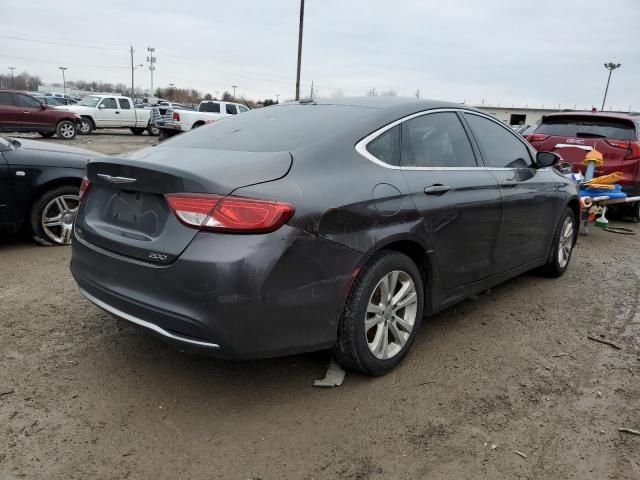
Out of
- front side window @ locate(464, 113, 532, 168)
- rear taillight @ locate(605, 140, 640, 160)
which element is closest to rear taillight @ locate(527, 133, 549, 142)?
rear taillight @ locate(605, 140, 640, 160)

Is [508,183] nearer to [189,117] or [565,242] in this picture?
[565,242]

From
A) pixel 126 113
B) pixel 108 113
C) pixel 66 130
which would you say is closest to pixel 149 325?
pixel 66 130

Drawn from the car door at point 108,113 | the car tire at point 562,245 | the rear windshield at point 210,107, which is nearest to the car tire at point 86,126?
the car door at point 108,113

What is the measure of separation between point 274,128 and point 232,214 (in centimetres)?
107

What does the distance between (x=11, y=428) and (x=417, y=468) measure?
193 centimetres

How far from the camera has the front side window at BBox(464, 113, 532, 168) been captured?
4004 mm

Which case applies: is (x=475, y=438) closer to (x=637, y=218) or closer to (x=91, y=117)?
(x=637, y=218)

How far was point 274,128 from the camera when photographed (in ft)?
10.9

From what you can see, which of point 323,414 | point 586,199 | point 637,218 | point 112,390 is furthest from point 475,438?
point 637,218

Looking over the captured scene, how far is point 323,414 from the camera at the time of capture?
9.16ft

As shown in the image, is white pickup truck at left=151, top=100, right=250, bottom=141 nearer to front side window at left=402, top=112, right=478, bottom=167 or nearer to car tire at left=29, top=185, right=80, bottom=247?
car tire at left=29, top=185, right=80, bottom=247

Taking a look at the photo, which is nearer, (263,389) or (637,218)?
(263,389)

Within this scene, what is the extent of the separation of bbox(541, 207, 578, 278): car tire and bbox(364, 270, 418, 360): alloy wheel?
2422mm

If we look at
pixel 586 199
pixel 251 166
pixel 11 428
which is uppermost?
pixel 251 166
